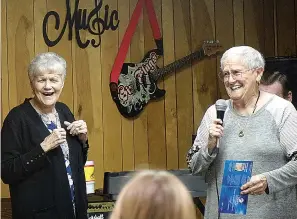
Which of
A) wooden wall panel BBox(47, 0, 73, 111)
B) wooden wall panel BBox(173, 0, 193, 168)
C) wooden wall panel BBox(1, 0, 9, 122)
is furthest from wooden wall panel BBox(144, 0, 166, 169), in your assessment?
wooden wall panel BBox(1, 0, 9, 122)

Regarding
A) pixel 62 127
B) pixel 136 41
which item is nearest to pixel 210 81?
pixel 136 41

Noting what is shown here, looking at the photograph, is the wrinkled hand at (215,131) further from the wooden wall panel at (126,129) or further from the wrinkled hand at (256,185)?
the wooden wall panel at (126,129)

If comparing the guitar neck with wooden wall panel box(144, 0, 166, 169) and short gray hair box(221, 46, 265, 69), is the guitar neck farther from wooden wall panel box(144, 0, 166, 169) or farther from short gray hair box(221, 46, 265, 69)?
short gray hair box(221, 46, 265, 69)

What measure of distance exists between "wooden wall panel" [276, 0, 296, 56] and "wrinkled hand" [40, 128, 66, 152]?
2.49m

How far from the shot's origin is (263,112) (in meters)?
2.62

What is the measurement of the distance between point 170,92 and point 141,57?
12.2 inches

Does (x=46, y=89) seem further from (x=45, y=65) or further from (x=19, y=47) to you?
(x=19, y=47)

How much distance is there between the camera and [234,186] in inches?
Answer: 104

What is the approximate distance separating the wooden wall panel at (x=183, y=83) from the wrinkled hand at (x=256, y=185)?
201 centimetres

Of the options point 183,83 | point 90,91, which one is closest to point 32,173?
point 90,91

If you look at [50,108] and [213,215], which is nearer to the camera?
[213,215]

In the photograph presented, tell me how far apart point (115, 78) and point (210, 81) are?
72 centimetres

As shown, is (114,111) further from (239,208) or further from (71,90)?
(239,208)

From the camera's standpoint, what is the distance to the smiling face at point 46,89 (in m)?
2.89
